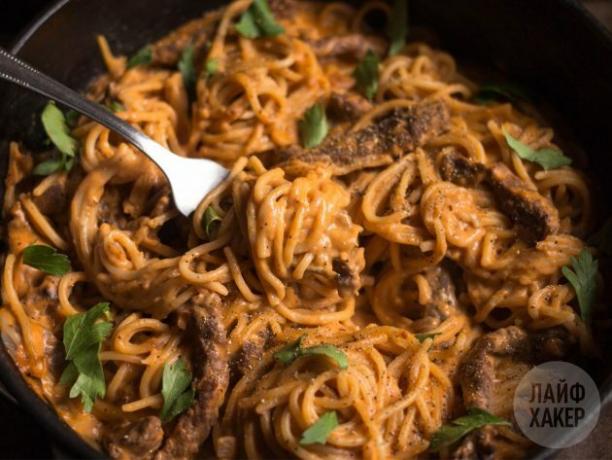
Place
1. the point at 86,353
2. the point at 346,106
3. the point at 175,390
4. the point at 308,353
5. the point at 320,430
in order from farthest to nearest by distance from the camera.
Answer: the point at 346,106, the point at 86,353, the point at 175,390, the point at 308,353, the point at 320,430

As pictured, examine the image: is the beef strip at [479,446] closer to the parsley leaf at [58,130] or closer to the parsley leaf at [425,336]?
the parsley leaf at [425,336]

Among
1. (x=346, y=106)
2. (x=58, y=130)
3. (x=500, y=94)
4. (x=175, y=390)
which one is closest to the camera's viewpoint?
(x=175, y=390)

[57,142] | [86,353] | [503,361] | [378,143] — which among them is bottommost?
[86,353]

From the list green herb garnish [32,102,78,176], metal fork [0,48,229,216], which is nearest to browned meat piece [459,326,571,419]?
metal fork [0,48,229,216]

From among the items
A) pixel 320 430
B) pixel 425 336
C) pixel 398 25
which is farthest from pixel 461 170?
pixel 320 430

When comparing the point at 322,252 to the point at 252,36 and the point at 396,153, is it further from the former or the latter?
the point at 252,36

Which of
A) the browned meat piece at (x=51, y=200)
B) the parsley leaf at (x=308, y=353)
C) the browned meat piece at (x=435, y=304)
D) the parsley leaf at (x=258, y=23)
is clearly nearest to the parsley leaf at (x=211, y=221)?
the parsley leaf at (x=308, y=353)

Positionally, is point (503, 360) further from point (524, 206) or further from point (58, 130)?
point (58, 130)
